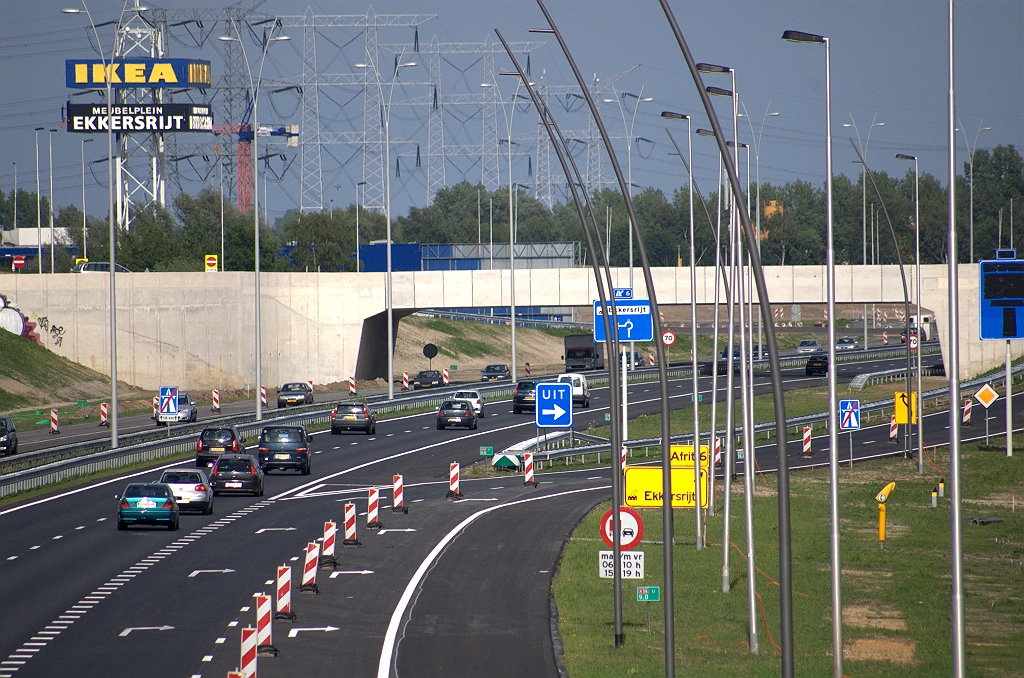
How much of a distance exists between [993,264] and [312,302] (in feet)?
214

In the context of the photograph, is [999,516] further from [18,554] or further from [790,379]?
[790,379]

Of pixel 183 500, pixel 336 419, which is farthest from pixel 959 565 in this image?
pixel 336 419

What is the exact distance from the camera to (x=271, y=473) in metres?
45.4

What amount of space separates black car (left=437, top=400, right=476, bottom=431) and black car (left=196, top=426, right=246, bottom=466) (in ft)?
50.1

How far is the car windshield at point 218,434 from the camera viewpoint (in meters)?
45.6

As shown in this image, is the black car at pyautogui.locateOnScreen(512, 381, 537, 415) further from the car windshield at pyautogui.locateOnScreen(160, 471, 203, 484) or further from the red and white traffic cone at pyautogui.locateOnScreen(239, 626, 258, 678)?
the red and white traffic cone at pyautogui.locateOnScreen(239, 626, 258, 678)

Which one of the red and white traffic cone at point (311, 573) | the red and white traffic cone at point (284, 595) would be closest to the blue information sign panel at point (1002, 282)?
the red and white traffic cone at point (284, 595)

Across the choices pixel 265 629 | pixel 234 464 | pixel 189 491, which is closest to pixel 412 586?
pixel 265 629

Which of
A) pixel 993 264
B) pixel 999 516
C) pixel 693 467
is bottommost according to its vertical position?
pixel 999 516

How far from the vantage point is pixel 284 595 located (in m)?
20.9

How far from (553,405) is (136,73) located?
8367 cm

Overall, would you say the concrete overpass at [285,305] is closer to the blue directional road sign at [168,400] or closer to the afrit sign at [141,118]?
the blue directional road sign at [168,400]

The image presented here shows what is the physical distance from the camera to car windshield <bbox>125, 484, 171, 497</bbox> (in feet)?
102

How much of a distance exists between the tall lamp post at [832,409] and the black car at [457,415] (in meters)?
42.1
